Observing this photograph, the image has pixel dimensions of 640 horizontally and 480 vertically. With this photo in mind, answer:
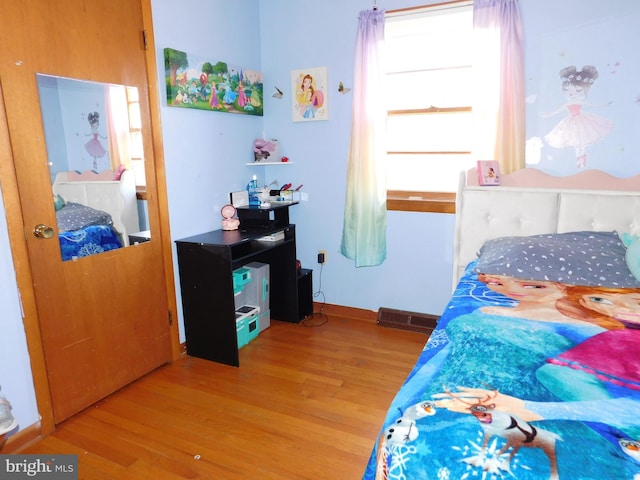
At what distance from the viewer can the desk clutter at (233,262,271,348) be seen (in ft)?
9.83

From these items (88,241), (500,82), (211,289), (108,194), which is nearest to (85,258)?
(88,241)

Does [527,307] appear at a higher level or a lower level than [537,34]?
lower

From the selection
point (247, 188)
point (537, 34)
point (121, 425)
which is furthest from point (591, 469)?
point (247, 188)

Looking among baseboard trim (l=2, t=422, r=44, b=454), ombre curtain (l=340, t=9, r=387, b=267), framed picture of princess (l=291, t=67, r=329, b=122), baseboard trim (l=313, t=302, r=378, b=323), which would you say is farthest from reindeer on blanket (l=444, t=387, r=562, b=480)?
framed picture of princess (l=291, t=67, r=329, b=122)

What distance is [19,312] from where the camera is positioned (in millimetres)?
Result: 1952

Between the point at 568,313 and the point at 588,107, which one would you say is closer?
Answer: the point at 568,313

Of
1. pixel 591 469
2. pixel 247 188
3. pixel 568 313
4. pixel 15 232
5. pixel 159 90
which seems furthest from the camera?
pixel 247 188

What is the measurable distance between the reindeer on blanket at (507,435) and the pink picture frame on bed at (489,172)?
77.4 inches

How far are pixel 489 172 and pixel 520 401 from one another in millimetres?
1955

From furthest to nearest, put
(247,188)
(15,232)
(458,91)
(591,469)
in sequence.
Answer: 1. (247,188)
2. (458,91)
3. (15,232)
4. (591,469)

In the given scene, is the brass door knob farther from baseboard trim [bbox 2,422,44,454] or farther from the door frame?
baseboard trim [bbox 2,422,44,454]

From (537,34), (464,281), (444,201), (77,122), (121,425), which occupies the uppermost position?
(537,34)

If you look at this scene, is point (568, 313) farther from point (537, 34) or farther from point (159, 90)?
point (159, 90)

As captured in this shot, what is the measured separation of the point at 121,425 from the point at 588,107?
3.30 metres
